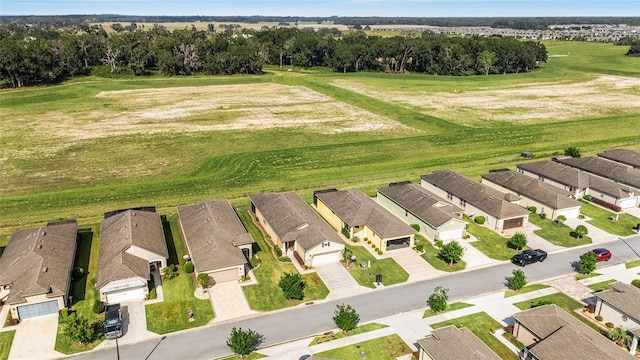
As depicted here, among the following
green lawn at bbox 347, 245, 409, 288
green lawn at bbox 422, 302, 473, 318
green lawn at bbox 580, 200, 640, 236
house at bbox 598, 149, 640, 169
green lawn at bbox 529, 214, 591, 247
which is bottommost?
green lawn at bbox 422, 302, 473, 318

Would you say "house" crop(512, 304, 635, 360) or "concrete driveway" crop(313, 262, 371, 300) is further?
"concrete driveway" crop(313, 262, 371, 300)

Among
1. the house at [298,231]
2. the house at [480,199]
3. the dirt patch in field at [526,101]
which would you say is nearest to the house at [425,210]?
the house at [480,199]

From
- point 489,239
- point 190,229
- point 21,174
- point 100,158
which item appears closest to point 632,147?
point 489,239

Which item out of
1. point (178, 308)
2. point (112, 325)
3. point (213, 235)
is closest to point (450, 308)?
point (178, 308)

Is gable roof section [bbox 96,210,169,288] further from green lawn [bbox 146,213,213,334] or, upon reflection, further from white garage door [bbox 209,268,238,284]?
white garage door [bbox 209,268,238,284]

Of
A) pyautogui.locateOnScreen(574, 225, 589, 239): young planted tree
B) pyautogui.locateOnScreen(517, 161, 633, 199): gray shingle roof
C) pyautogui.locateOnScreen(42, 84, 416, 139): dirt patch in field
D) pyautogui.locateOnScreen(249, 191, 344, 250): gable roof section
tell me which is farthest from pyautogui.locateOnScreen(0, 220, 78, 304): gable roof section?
pyautogui.locateOnScreen(517, 161, 633, 199): gray shingle roof

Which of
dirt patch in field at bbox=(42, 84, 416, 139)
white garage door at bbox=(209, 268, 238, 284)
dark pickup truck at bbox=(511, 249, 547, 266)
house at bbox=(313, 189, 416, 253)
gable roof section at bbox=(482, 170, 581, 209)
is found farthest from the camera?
dirt patch in field at bbox=(42, 84, 416, 139)

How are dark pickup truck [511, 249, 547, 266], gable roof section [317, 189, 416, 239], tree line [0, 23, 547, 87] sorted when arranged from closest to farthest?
dark pickup truck [511, 249, 547, 266]
gable roof section [317, 189, 416, 239]
tree line [0, 23, 547, 87]

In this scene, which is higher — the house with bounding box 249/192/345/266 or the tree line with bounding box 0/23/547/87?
the tree line with bounding box 0/23/547/87
